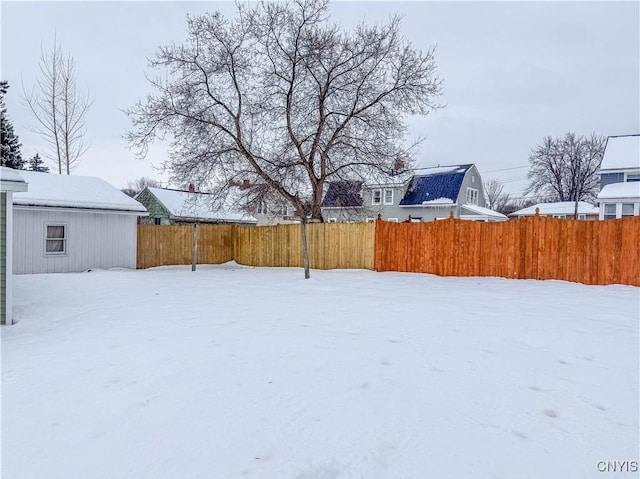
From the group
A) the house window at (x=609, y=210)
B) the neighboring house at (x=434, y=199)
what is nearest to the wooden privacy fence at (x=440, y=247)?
the house window at (x=609, y=210)

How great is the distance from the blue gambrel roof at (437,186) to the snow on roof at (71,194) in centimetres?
1793

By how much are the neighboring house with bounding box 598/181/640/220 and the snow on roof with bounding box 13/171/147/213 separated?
18.6 meters

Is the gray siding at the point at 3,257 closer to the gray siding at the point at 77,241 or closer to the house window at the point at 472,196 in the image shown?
the gray siding at the point at 77,241

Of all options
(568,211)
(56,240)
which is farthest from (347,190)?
(568,211)

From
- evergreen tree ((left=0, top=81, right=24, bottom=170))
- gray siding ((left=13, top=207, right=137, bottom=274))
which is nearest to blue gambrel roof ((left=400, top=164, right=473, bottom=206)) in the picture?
gray siding ((left=13, top=207, right=137, bottom=274))

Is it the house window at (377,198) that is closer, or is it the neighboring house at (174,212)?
the neighboring house at (174,212)

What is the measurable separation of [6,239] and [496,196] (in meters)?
59.9

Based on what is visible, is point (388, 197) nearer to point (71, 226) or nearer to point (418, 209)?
point (418, 209)

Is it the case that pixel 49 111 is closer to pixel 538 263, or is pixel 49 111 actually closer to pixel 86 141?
pixel 86 141

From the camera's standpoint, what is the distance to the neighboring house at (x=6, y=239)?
5.62m

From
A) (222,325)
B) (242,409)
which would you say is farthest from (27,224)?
(242,409)

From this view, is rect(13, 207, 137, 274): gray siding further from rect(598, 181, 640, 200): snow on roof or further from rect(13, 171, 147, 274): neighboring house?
rect(598, 181, 640, 200): snow on roof

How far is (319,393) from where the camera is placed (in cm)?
316

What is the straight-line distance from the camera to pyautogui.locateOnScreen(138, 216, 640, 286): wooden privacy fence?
925cm
